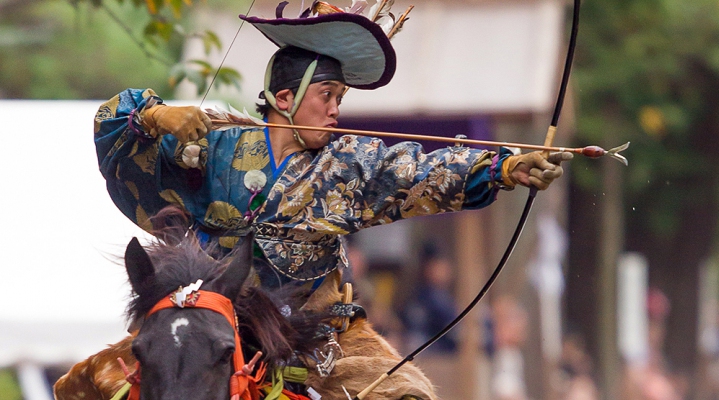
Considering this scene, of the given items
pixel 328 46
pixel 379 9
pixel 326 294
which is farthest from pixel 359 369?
pixel 379 9

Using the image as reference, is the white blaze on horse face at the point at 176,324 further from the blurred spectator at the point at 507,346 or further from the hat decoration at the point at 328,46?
the blurred spectator at the point at 507,346

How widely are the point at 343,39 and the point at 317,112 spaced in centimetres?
28

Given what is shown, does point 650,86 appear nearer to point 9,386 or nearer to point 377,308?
point 377,308

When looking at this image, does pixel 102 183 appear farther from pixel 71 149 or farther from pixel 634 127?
pixel 634 127

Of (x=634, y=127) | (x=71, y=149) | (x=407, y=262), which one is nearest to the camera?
(x=71, y=149)

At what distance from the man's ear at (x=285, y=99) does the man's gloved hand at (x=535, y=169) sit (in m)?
0.89

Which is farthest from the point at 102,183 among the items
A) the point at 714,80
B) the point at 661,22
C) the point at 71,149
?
the point at 714,80

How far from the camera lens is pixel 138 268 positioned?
360 centimetres

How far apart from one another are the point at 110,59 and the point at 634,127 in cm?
710

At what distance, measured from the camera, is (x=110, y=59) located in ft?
37.3

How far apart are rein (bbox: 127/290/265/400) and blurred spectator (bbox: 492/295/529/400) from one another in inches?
305

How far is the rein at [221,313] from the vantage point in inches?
136

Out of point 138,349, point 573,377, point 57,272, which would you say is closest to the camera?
point 138,349

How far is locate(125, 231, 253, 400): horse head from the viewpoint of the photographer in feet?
10.9
